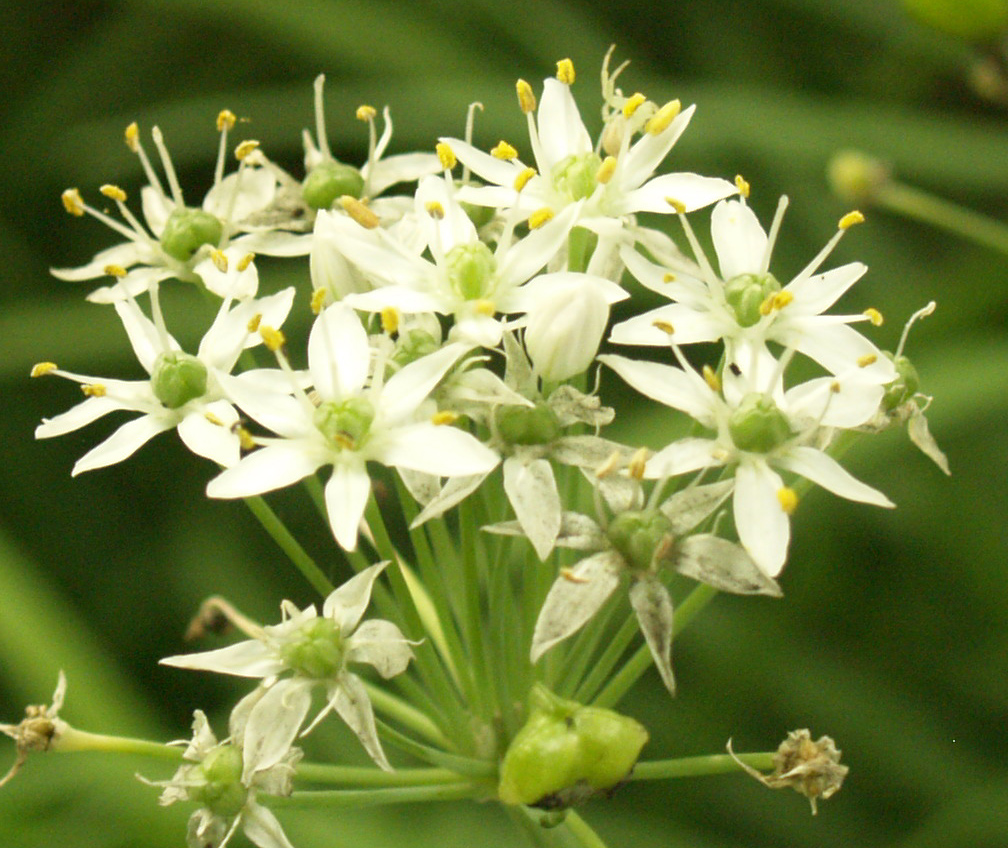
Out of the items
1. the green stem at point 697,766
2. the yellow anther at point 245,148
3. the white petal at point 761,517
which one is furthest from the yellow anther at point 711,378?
the yellow anther at point 245,148

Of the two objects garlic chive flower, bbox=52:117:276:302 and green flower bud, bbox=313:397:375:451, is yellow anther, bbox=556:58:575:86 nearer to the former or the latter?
garlic chive flower, bbox=52:117:276:302

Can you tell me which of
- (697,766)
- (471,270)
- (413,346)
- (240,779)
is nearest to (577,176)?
(471,270)

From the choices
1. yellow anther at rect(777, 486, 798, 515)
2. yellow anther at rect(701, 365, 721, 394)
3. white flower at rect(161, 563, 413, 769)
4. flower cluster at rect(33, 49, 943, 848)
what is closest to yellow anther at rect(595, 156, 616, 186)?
flower cluster at rect(33, 49, 943, 848)

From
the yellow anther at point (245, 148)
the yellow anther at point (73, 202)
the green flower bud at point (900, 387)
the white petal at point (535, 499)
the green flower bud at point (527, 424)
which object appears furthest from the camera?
the yellow anther at point (73, 202)

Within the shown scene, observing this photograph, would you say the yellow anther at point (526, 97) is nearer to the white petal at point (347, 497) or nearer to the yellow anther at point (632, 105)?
the yellow anther at point (632, 105)

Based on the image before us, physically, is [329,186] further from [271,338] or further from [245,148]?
[271,338]

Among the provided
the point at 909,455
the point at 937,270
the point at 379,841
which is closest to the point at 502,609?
the point at 379,841
